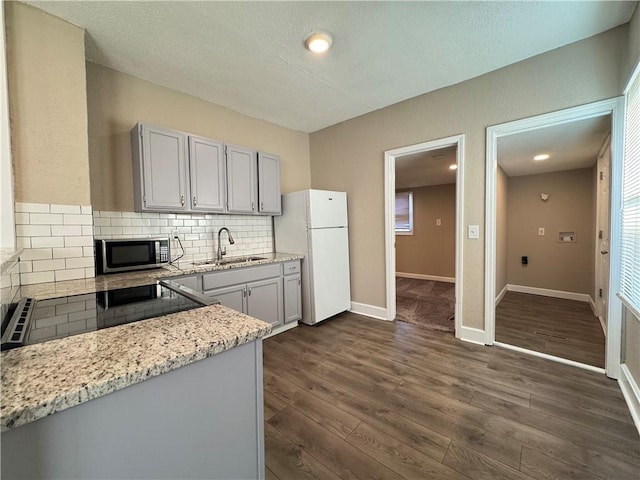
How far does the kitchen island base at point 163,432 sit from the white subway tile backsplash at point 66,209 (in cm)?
175

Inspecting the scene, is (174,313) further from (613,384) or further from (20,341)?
(613,384)

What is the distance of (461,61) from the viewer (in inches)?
90.0

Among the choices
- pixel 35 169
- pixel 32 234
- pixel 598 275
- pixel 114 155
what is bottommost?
pixel 598 275

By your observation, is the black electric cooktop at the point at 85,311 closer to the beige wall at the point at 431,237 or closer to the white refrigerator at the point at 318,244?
the white refrigerator at the point at 318,244

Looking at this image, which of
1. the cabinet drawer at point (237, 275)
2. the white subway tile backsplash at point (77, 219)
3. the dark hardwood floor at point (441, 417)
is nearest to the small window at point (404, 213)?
the dark hardwood floor at point (441, 417)

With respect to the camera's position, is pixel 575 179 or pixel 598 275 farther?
pixel 575 179

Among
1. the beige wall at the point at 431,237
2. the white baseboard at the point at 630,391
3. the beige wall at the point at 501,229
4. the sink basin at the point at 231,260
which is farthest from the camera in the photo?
the beige wall at the point at 431,237

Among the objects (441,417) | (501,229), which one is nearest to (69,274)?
(441,417)

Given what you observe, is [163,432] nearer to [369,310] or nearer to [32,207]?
[32,207]

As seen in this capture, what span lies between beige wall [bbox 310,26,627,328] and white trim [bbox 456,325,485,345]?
6 cm

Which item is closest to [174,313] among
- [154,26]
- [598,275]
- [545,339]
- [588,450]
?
[154,26]

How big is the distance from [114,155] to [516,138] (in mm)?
3982

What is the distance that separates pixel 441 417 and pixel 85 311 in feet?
6.61

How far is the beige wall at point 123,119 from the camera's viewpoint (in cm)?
227
